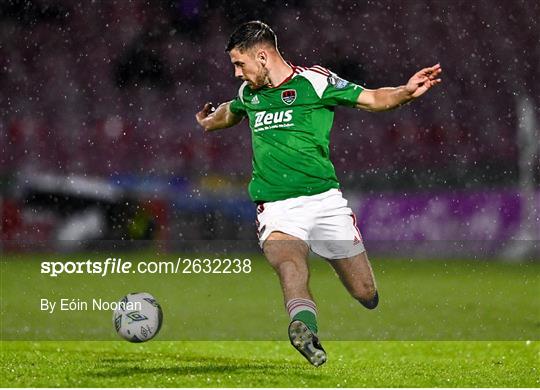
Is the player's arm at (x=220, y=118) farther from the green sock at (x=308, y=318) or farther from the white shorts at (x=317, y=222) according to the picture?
the green sock at (x=308, y=318)

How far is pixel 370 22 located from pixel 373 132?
3274 millimetres

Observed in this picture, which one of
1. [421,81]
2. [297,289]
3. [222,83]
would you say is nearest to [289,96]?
[421,81]

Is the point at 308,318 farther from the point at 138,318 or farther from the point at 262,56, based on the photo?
the point at 138,318

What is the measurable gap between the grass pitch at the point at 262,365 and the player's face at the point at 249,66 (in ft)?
5.72

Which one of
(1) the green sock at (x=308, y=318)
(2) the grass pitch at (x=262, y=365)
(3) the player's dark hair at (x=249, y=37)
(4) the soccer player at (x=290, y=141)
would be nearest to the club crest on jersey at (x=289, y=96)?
(4) the soccer player at (x=290, y=141)

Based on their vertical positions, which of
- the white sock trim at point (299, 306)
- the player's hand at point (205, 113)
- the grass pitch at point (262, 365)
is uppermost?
the player's hand at point (205, 113)

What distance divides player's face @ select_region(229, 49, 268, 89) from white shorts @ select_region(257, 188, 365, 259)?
682 mm

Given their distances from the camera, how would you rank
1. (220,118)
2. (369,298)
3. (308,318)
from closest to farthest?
(308,318)
(220,118)
(369,298)

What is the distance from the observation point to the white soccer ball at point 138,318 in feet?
19.7

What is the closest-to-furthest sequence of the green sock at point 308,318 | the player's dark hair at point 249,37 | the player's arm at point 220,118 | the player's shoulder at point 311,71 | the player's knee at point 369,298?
the green sock at point 308,318 < the player's dark hair at point 249,37 < the player's shoulder at point 311,71 < the player's arm at point 220,118 < the player's knee at point 369,298

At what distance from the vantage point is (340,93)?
5.22 m

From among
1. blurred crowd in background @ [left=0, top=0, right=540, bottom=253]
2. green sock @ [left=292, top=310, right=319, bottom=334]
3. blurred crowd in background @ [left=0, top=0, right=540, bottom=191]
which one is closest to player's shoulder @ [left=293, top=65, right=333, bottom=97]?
green sock @ [left=292, top=310, right=319, bottom=334]

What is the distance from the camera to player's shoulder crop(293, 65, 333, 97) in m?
5.25

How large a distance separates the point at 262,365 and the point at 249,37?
90.1 inches
